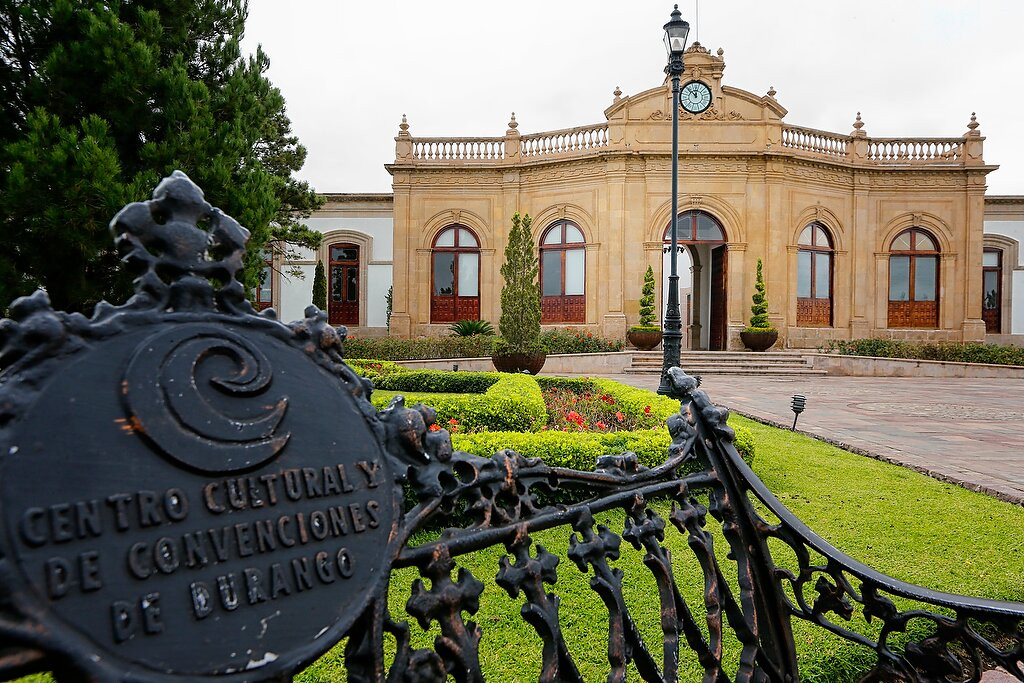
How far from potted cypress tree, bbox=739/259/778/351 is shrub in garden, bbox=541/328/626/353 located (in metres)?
4.08

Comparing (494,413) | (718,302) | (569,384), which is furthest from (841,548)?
(718,302)

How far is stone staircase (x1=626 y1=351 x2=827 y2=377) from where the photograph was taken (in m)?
17.9

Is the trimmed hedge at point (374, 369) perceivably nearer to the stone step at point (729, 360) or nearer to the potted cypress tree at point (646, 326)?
the stone step at point (729, 360)

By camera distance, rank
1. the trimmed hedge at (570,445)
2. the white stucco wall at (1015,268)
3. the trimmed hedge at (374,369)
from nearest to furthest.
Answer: the trimmed hedge at (570,445), the trimmed hedge at (374,369), the white stucco wall at (1015,268)

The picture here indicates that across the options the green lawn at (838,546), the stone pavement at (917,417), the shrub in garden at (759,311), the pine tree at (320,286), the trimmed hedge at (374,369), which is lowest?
the green lawn at (838,546)

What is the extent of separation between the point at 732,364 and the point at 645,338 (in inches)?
106

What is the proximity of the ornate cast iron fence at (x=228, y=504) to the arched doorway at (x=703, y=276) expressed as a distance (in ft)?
64.8

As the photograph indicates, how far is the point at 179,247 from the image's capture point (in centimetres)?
124

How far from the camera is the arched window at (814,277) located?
21.4m

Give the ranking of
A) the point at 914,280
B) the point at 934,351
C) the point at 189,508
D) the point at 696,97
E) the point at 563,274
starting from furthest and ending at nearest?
the point at 914,280, the point at 563,274, the point at 696,97, the point at 934,351, the point at 189,508

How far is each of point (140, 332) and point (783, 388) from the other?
590 inches

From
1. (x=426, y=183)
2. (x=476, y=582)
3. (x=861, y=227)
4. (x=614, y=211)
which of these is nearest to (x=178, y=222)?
(x=476, y=582)

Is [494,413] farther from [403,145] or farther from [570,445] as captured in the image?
[403,145]

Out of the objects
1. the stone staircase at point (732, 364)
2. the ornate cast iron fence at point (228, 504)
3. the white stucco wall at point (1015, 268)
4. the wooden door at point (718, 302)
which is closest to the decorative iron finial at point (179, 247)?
the ornate cast iron fence at point (228, 504)
